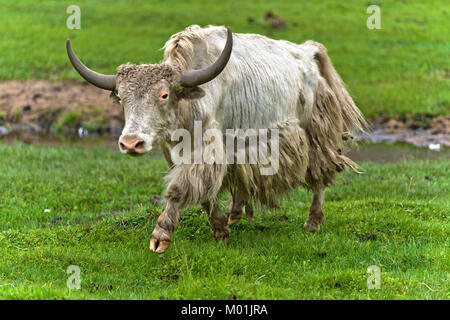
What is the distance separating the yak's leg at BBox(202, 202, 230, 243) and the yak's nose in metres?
1.48

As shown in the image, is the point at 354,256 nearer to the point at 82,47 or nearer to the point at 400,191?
the point at 400,191

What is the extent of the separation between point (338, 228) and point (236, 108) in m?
1.78

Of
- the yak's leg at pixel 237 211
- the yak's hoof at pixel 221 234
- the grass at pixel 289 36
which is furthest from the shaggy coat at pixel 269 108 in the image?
the grass at pixel 289 36

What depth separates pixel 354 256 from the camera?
621cm

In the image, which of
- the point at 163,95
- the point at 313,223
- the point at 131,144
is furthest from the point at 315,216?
the point at 131,144

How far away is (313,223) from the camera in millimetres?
7316

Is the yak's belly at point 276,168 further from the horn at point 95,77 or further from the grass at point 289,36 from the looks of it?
the grass at point 289,36

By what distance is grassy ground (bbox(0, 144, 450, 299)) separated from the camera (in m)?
5.32

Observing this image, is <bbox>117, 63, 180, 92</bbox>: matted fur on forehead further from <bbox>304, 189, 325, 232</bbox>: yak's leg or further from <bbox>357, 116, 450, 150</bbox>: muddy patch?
<bbox>357, 116, 450, 150</bbox>: muddy patch

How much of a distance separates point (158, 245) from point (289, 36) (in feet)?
46.5

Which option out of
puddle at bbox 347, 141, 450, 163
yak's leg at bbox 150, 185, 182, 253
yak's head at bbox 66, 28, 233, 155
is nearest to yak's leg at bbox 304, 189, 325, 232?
yak's leg at bbox 150, 185, 182, 253

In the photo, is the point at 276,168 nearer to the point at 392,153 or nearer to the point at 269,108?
the point at 269,108

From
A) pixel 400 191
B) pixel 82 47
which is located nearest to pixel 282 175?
pixel 400 191

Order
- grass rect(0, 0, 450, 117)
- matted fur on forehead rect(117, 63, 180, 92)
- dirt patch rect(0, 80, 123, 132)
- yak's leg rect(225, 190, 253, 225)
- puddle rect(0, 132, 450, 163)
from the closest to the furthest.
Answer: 1. matted fur on forehead rect(117, 63, 180, 92)
2. yak's leg rect(225, 190, 253, 225)
3. puddle rect(0, 132, 450, 163)
4. dirt patch rect(0, 80, 123, 132)
5. grass rect(0, 0, 450, 117)
